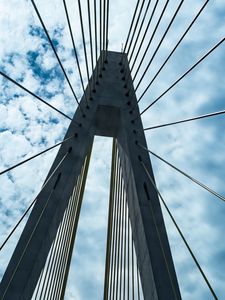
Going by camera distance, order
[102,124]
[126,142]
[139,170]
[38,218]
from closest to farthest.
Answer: [38,218] < [139,170] < [126,142] < [102,124]

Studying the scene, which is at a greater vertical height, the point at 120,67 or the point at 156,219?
the point at 120,67

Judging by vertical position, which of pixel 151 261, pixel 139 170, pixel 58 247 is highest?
pixel 139 170

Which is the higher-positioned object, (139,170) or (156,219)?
(139,170)

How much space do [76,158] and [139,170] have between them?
1.76 m

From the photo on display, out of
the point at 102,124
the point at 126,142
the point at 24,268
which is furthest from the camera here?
the point at 102,124

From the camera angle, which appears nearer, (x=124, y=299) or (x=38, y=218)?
(x=38, y=218)

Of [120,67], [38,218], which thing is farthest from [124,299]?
[120,67]

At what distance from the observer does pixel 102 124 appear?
12.5 metres

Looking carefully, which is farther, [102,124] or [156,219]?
[102,124]

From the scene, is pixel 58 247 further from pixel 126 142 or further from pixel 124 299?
pixel 126 142

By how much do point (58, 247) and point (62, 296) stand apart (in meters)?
2.42

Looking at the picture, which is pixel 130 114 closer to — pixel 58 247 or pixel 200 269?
pixel 58 247

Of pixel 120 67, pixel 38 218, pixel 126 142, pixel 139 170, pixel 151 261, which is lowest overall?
pixel 151 261

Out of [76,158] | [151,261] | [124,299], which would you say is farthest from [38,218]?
[124,299]
